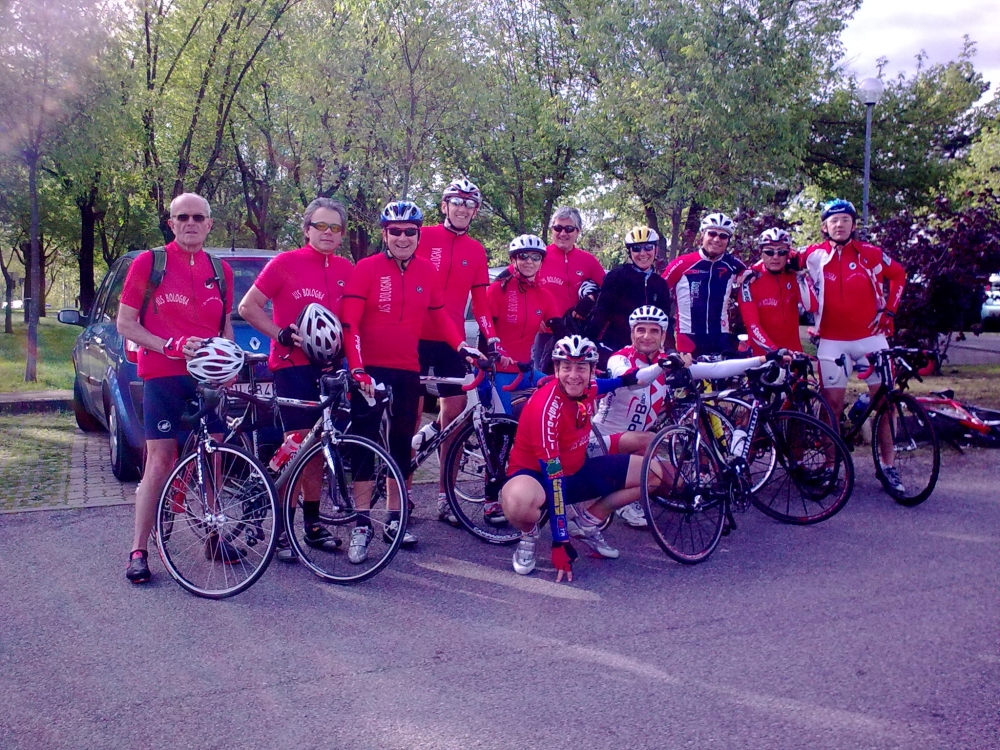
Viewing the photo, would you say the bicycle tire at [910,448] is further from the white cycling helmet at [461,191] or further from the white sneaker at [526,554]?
the white cycling helmet at [461,191]

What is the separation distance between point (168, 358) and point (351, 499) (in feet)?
4.14

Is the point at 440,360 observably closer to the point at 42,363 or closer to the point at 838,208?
the point at 838,208

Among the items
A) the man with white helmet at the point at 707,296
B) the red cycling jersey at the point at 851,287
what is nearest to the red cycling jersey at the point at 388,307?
the man with white helmet at the point at 707,296

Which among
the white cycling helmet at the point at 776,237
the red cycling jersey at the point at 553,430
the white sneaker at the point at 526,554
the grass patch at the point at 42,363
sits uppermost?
the white cycling helmet at the point at 776,237

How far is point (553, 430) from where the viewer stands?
5270 millimetres

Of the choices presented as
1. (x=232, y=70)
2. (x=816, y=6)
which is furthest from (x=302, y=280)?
(x=816, y=6)

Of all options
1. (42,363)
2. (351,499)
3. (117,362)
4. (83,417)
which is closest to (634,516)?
(351,499)

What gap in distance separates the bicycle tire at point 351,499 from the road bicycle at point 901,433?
372cm

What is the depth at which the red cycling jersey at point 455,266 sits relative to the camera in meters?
6.37

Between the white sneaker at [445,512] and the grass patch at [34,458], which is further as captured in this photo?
the grass patch at [34,458]

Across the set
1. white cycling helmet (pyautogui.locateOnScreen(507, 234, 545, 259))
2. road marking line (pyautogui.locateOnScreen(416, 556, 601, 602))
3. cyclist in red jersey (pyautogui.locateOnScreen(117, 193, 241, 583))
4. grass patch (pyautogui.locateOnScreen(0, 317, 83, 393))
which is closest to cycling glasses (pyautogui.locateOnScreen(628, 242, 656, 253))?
white cycling helmet (pyautogui.locateOnScreen(507, 234, 545, 259))

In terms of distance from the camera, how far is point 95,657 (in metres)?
4.19

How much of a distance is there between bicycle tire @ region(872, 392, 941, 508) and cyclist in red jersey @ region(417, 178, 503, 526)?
3049 millimetres

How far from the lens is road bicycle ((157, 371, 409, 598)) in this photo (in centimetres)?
503
